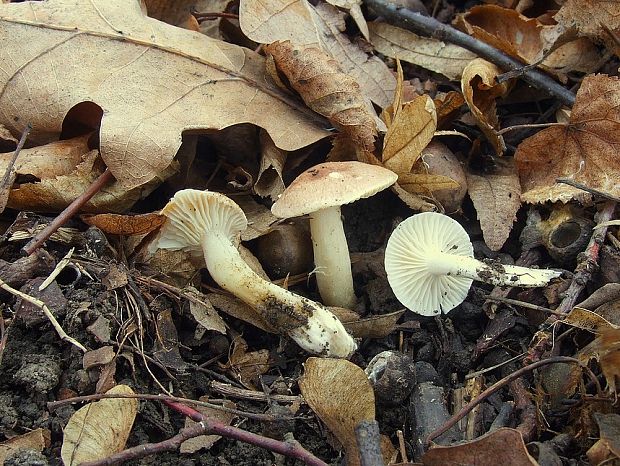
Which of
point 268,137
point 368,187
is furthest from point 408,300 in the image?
point 268,137

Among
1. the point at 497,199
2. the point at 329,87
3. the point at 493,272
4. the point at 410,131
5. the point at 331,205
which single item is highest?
the point at 329,87

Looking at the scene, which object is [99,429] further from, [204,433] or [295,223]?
[295,223]

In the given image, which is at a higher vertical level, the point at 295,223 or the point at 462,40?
the point at 462,40

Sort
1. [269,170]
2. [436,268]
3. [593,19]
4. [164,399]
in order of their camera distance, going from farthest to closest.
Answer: [593,19]
[269,170]
[436,268]
[164,399]

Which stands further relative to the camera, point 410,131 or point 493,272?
point 410,131

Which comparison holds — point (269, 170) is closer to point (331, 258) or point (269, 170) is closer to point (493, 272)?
point (331, 258)

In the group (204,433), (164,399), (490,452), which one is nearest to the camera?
(490,452)

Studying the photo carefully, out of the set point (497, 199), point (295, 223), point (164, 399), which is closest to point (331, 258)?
point (295, 223)
